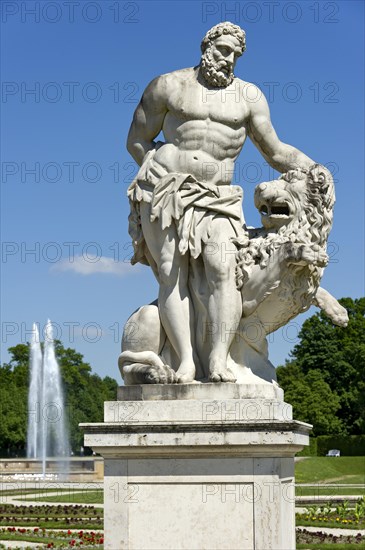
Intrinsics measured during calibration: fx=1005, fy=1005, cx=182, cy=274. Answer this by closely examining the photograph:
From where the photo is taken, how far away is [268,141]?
28.3 feet

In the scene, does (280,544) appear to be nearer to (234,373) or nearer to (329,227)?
(234,373)

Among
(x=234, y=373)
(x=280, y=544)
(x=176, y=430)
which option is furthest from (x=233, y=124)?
(x=280, y=544)

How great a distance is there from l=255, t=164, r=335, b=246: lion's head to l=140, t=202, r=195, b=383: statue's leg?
31.8 inches

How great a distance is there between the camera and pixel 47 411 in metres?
61.6

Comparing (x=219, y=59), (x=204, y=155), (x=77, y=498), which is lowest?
(x=77, y=498)

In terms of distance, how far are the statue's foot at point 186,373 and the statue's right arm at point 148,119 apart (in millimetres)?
1885

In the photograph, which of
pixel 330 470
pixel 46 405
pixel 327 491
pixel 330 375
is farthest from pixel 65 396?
pixel 327 491

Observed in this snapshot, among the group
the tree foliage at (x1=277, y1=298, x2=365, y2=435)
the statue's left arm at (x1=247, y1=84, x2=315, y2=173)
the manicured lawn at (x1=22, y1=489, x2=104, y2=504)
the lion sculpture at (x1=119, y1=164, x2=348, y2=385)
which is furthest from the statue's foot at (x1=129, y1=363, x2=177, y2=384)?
the tree foliage at (x1=277, y1=298, x2=365, y2=435)

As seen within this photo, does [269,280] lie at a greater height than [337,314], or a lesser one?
greater

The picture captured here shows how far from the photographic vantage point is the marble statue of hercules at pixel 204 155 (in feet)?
26.5

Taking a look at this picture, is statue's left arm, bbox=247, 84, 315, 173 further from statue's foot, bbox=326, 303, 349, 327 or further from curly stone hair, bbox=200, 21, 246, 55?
statue's foot, bbox=326, 303, 349, 327

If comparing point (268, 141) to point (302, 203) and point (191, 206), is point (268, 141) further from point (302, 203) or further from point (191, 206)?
point (191, 206)

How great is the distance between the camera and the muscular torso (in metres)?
8.38

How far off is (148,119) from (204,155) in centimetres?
66
